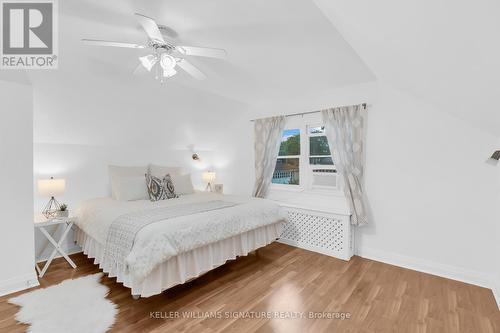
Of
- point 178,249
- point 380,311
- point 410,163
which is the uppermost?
point 410,163

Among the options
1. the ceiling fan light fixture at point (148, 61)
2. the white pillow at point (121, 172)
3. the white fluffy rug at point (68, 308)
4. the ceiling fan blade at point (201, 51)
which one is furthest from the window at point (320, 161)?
the white fluffy rug at point (68, 308)

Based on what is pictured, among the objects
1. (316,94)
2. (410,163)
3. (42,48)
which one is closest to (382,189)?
(410,163)

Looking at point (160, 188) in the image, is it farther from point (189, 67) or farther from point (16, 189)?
point (189, 67)

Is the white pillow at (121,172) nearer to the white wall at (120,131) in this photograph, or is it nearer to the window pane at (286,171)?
the white wall at (120,131)

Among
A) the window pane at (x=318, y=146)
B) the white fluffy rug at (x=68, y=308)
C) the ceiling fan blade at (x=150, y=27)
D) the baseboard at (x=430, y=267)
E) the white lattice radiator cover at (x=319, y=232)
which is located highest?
the ceiling fan blade at (x=150, y=27)

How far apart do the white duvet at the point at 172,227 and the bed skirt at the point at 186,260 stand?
0.41 ft

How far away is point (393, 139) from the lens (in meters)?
2.85

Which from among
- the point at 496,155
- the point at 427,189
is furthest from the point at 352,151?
the point at 496,155

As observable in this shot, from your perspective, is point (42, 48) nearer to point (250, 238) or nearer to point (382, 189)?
point (250, 238)

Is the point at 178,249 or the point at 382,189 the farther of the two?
the point at 382,189

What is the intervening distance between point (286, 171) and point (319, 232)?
3.89ft

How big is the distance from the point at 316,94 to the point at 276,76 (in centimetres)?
88

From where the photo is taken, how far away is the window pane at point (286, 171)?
12.6 feet

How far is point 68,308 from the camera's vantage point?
1.92 meters
